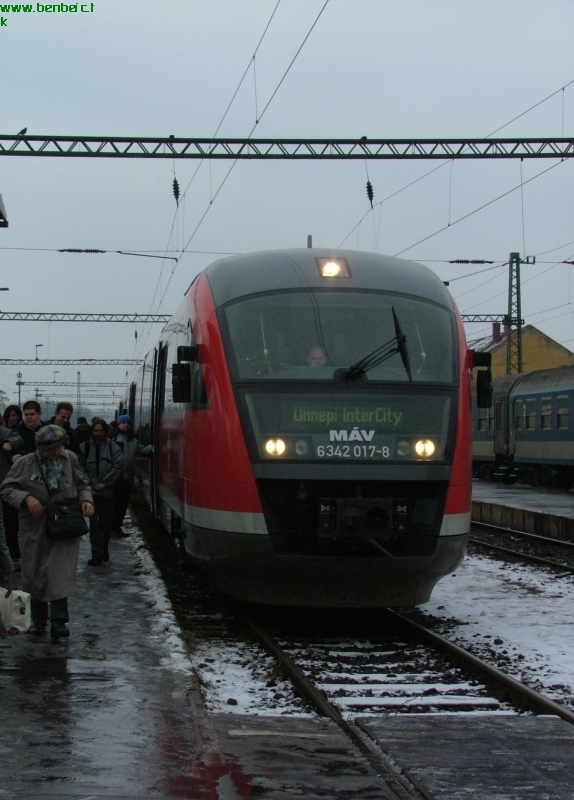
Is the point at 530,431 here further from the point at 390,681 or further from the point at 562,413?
the point at 390,681

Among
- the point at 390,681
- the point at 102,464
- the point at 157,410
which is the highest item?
the point at 157,410

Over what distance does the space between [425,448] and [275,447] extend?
3.81ft

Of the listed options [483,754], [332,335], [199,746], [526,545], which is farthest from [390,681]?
[526,545]

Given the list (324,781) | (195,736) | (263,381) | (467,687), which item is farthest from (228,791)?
(263,381)

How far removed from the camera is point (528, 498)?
25.6 m

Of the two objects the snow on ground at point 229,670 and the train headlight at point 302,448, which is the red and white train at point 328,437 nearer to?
the train headlight at point 302,448

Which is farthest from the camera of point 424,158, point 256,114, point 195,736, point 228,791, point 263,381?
point 424,158

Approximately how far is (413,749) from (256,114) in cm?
1355

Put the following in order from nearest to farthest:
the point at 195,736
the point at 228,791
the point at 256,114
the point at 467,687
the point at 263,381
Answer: the point at 228,791 → the point at 195,736 → the point at 467,687 → the point at 263,381 → the point at 256,114

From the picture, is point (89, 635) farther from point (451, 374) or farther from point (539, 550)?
point (539, 550)

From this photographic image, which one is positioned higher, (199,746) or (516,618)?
(199,746)

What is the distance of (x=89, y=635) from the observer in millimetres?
7566

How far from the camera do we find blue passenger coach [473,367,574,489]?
29.0 metres

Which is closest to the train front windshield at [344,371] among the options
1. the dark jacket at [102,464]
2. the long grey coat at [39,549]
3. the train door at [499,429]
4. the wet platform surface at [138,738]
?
the long grey coat at [39,549]
